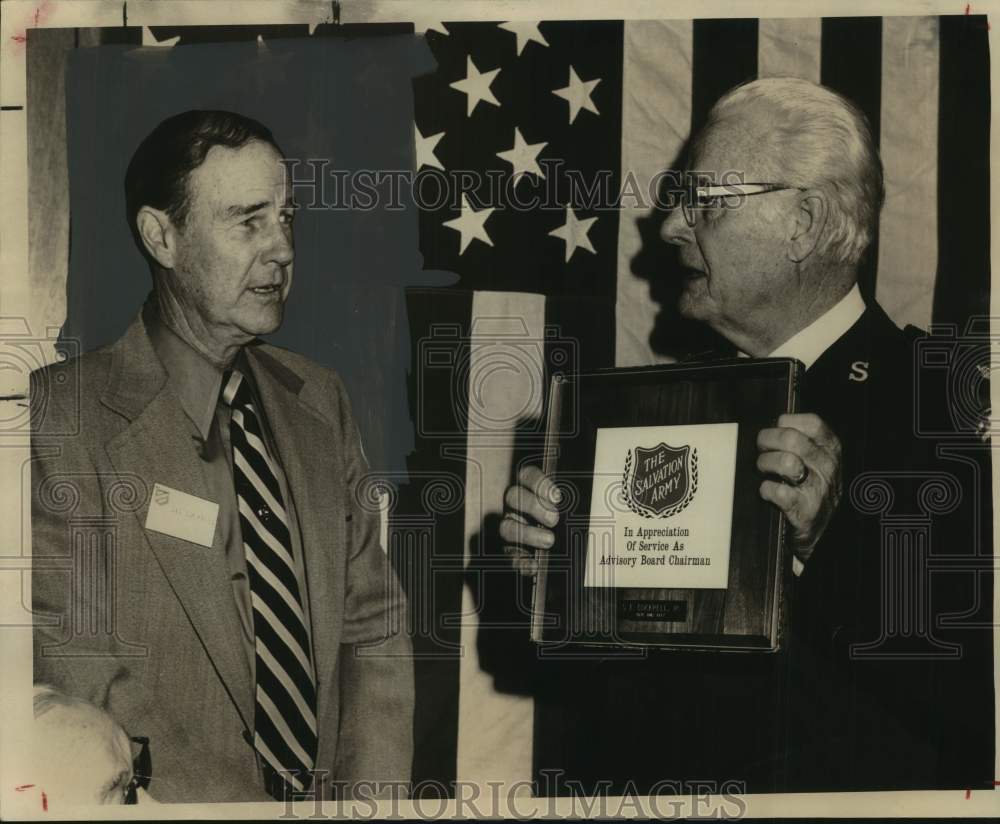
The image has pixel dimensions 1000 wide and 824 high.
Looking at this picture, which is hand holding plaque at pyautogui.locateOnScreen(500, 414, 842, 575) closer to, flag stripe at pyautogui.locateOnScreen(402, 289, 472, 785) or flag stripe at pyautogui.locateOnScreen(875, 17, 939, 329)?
flag stripe at pyautogui.locateOnScreen(402, 289, 472, 785)

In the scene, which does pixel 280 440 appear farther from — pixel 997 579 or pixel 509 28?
pixel 997 579

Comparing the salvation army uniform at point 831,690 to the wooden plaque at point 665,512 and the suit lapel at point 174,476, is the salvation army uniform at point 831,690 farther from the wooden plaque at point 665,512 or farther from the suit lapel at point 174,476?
the suit lapel at point 174,476

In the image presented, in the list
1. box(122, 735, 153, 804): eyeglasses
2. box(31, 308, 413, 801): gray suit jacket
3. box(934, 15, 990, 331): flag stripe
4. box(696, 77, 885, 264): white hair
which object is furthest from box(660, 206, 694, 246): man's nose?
box(122, 735, 153, 804): eyeglasses

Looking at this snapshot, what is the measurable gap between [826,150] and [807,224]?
7.0 inches

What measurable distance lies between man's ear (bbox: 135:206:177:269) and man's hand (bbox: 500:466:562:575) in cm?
96

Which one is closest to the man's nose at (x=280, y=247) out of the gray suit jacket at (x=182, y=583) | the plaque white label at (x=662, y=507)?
the gray suit jacket at (x=182, y=583)

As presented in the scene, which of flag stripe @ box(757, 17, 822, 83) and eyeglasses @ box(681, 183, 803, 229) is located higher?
flag stripe @ box(757, 17, 822, 83)

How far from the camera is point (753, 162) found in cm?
263

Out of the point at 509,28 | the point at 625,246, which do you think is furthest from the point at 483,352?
the point at 509,28

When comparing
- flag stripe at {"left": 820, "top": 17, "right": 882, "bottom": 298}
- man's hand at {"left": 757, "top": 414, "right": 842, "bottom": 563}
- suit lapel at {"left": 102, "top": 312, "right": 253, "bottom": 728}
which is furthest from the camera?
flag stripe at {"left": 820, "top": 17, "right": 882, "bottom": 298}

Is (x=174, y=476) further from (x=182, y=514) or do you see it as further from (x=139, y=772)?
(x=139, y=772)

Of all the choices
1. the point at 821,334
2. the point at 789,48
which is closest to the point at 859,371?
the point at 821,334

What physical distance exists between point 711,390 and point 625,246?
44 cm

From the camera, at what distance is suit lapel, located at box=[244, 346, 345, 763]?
105 inches
